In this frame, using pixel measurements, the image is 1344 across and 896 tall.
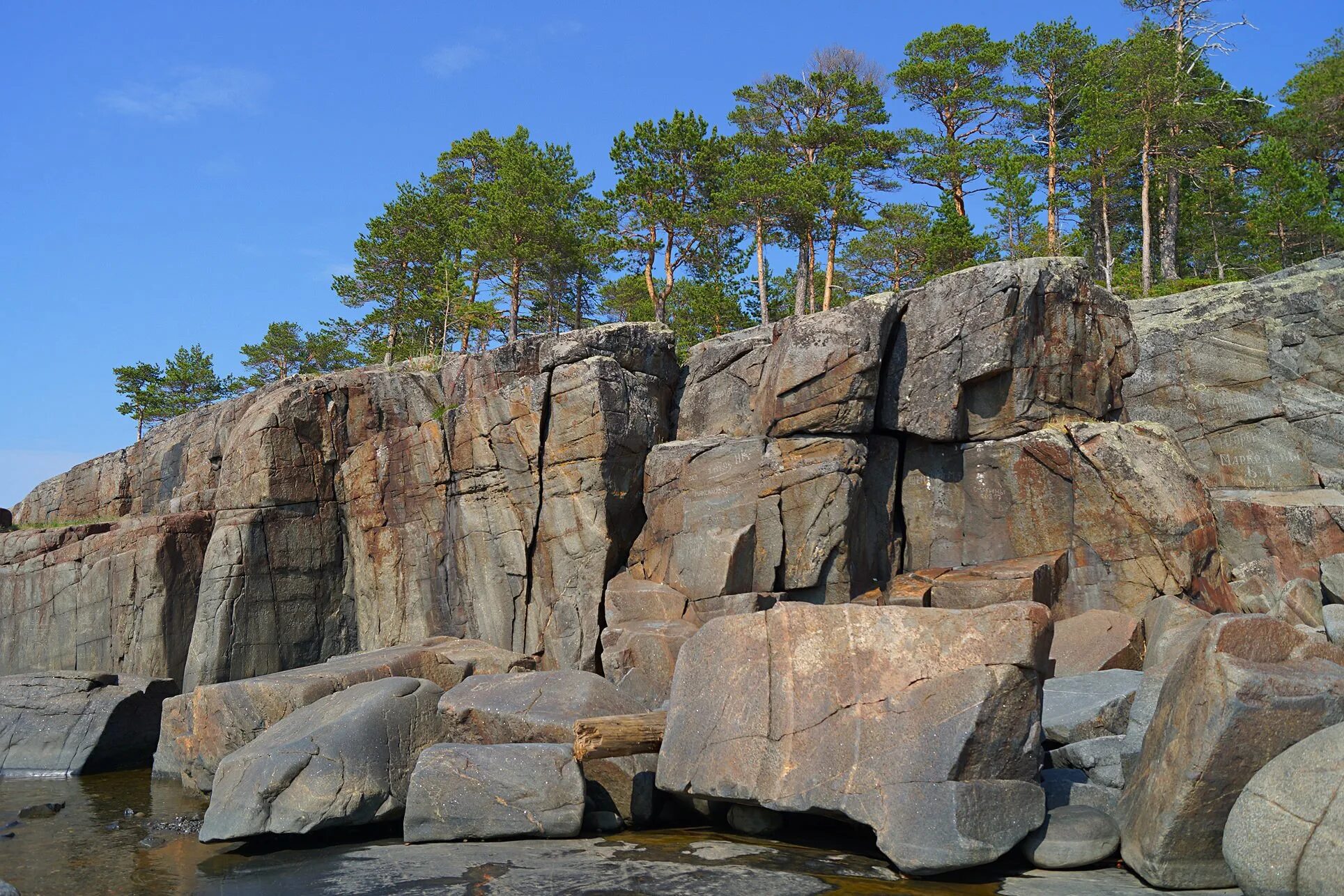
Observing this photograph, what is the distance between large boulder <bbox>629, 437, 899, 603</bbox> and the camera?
2095 cm

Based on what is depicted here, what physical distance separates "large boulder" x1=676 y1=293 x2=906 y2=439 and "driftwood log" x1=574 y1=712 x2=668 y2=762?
10623 mm

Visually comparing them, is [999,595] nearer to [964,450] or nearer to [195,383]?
[964,450]

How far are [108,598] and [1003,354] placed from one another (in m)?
23.1

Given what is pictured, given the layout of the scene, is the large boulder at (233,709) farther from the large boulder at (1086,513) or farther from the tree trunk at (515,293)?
the tree trunk at (515,293)

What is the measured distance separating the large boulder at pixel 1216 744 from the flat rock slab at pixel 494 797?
5920 millimetres

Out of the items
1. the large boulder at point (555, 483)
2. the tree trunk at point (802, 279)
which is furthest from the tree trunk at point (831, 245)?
the large boulder at point (555, 483)

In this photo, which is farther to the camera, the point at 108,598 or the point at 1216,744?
the point at 108,598

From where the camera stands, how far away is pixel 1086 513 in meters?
20.4

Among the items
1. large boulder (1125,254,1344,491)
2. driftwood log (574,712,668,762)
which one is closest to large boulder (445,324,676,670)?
driftwood log (574,712,668,762)

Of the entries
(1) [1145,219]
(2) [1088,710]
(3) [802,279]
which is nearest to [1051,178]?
(1) [1145,219]

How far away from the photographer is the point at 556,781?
11578mm

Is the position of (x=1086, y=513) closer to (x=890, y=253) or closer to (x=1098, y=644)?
(x=1098, y=644)

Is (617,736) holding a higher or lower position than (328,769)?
higher

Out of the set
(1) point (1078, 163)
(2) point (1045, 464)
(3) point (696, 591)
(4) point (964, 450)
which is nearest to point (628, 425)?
(3) point (696, 591)
